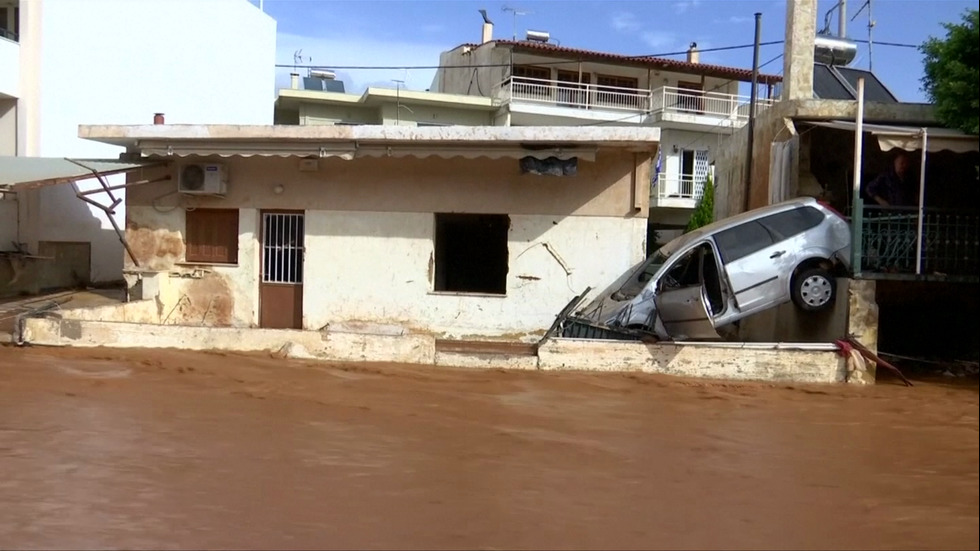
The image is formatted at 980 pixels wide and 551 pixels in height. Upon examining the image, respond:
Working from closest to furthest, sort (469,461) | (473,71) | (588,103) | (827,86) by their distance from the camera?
(469,461) → (827,86) → (588,103) → (473,71)

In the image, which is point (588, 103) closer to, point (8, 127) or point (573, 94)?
point (573, 94)

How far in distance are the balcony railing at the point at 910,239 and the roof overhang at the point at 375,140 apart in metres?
3.18

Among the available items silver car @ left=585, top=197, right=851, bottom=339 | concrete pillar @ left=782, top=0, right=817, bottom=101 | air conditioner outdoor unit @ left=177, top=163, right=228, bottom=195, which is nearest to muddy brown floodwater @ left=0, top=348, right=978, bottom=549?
silver car @ left=585, top=197, right=851, bottom=339

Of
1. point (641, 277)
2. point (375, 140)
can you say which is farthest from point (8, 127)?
point (641, 277)

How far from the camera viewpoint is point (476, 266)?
1537 cm

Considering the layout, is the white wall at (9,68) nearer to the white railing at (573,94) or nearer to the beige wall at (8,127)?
the beige wall at (8,127)

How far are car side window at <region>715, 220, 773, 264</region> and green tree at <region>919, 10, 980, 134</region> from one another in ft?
8.57

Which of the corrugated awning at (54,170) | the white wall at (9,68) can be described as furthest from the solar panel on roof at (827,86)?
the white wall at (9,68)

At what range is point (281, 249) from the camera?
1316 cm

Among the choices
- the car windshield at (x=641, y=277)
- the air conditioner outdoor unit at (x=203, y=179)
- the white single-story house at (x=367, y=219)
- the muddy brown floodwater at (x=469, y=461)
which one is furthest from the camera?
the air conditioner outdoor unit at (x=203, y=179)

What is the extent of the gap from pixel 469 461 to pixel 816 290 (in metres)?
6.20

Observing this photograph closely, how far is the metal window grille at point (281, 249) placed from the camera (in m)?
13.1

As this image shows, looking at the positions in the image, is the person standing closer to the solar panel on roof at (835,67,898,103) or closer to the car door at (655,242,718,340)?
the car door at (655,242,718,340)

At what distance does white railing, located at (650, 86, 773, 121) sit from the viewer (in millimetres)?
28656
